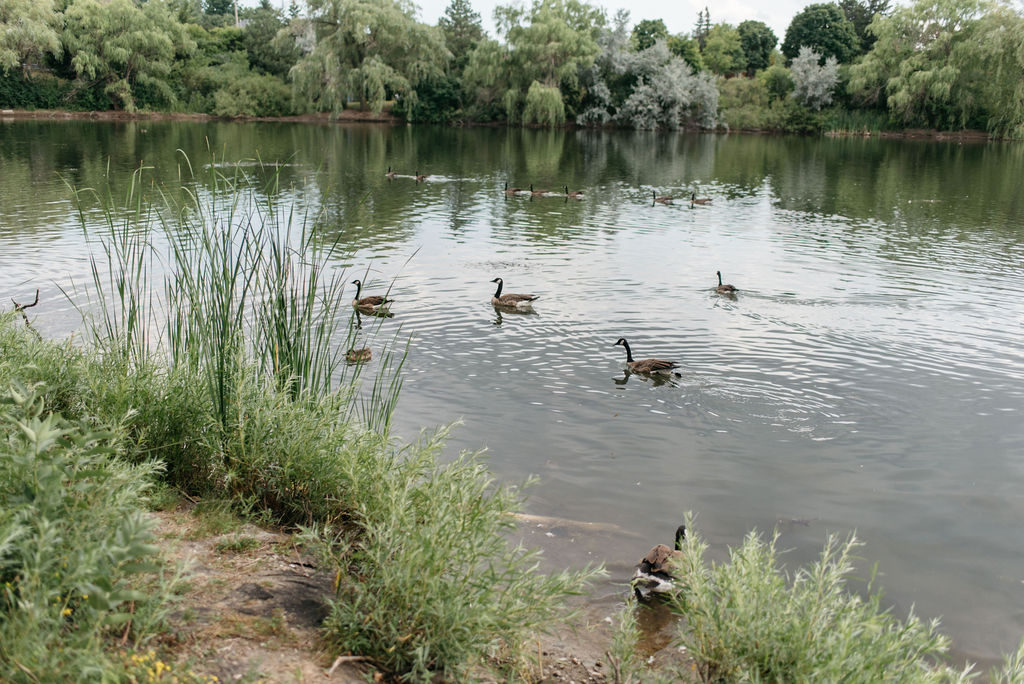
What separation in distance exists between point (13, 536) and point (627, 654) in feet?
9.56

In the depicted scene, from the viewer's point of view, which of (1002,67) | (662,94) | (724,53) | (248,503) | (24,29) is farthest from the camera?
(724,53)

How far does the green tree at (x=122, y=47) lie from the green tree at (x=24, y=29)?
1.63 meters

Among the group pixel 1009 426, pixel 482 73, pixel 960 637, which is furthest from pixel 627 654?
pixel 482 73

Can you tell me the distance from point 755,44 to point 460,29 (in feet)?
115

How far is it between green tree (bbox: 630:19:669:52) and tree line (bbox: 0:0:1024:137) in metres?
9.02

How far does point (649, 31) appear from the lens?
75.0 meters

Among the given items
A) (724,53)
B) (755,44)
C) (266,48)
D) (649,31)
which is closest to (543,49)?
(649,31)

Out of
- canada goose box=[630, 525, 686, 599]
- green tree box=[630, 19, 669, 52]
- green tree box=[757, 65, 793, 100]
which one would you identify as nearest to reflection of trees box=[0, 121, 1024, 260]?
canada goose box=[630, 525, 686, 599]

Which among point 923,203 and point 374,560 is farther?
point 923,203

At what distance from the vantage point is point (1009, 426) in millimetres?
8391

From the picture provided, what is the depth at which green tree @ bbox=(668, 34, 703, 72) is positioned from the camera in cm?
7038

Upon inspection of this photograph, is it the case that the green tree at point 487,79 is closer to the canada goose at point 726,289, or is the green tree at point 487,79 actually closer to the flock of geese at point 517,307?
the canada goose at point 726,289

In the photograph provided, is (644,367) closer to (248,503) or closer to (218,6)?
(248,503)

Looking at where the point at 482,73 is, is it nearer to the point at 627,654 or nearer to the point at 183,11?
the point at 183,11
